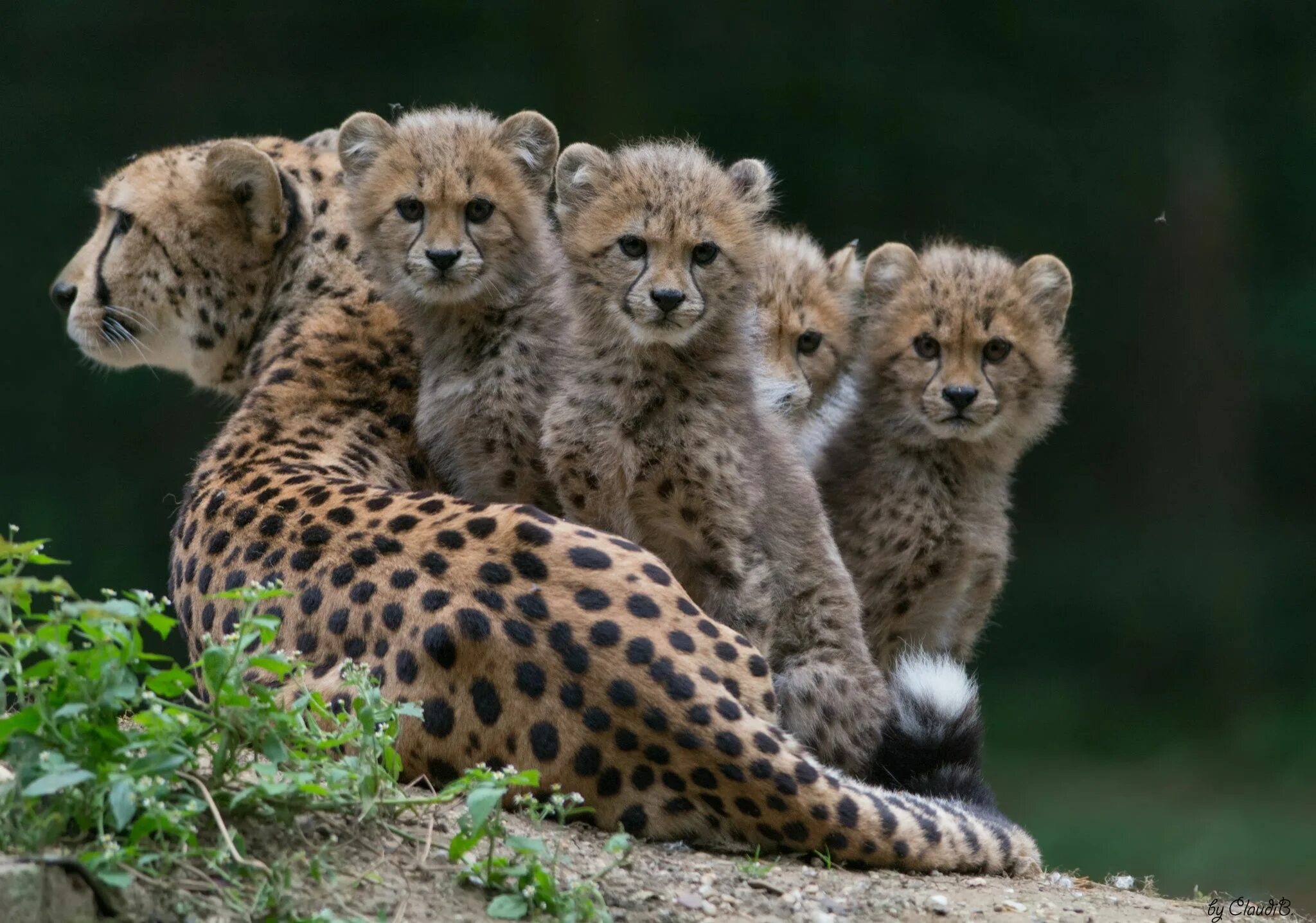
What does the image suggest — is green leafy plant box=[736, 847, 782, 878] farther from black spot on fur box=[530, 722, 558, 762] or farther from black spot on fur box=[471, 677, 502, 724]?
black spot on fur box=[471, 677, 502, 724]

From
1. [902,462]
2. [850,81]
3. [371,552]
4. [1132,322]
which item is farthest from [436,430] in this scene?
[1132,322]

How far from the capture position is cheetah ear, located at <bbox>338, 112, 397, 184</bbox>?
13.1 feet

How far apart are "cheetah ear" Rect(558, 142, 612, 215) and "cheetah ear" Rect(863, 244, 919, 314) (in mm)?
1076

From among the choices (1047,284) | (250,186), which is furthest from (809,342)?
(250,186)

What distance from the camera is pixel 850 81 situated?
8336 millimetres

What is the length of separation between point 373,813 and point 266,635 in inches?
13.2

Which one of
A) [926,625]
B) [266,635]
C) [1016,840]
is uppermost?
[926,625]

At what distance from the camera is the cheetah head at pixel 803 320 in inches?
177

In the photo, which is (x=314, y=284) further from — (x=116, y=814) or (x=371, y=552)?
(x=116, y=814)

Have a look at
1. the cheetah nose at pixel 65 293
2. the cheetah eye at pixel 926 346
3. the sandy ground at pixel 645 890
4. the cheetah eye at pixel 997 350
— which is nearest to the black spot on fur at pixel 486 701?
the sandy ground at pixel 645 890

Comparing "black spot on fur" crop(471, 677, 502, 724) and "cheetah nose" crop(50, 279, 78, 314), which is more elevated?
"cheetah nose" crop(50, 279, 78, 314)

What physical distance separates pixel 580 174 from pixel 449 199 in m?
0.31

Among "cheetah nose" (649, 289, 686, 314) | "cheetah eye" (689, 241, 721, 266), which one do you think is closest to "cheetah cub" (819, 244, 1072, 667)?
"cheetah eye" (689, 241, 721, 266)

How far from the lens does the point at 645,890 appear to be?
2.57 m
